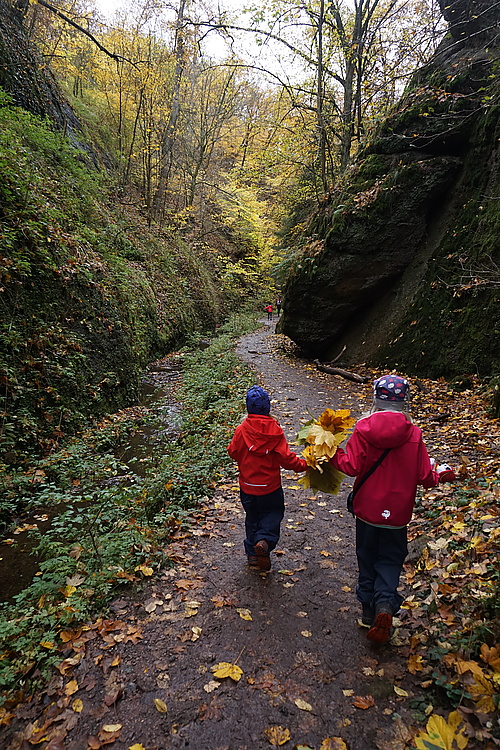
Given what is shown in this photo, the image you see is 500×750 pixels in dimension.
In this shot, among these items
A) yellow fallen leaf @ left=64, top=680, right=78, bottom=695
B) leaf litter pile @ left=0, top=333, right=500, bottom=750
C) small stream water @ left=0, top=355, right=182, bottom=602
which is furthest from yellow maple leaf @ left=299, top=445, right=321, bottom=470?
small stream water @ left=0, top=355, right=182, bottom=602

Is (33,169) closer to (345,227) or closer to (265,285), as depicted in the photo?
(345,227)

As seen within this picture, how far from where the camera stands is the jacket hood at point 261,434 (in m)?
3.57

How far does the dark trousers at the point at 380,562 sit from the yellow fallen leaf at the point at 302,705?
0.75m

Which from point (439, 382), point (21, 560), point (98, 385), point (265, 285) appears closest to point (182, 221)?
point (265, 285)

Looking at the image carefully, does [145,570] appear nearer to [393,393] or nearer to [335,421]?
[335,421]

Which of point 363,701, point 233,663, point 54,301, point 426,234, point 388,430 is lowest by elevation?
point 233,663

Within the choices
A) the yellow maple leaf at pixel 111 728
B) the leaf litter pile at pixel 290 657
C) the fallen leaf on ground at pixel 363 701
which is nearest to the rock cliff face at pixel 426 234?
the leaf litter pile at pixel 290 657

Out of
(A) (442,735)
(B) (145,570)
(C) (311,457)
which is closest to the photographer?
(A) (442,735)

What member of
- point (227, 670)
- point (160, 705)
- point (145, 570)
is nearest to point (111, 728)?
point (160, 705)

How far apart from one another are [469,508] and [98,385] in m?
7.32

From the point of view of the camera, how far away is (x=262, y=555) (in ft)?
12.1

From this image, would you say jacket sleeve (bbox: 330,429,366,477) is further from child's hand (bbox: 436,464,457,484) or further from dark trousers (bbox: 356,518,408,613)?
child's hand (bbox: 436,464,457,484)

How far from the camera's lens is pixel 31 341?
22.5ft

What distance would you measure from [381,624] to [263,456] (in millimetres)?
1525
